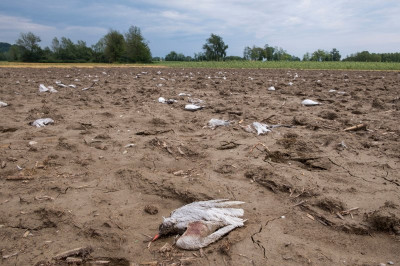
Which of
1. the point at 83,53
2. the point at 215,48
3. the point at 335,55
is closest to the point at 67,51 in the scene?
the point at 83,53

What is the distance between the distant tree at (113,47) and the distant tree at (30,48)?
36.3ft

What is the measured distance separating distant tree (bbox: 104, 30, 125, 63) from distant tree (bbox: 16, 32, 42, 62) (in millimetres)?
11078

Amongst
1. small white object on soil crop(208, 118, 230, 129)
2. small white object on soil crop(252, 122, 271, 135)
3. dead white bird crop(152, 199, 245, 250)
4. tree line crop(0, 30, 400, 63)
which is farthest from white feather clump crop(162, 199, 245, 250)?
tree line crop(0, 30, 400, 63)

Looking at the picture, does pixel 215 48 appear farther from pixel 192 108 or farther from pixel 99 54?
pixel 192 108

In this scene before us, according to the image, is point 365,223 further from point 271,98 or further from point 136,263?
point 271,98

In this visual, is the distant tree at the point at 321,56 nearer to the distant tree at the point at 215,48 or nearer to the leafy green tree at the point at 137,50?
the distant tree at the point at 215,48

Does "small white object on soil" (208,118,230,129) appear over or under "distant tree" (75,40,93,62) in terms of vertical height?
under

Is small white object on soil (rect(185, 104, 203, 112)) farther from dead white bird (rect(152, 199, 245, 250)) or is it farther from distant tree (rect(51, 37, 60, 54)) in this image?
distant tree (rect(51, 37, 60, 54))

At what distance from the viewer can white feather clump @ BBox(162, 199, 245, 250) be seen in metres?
1.64

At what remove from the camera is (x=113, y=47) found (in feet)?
164

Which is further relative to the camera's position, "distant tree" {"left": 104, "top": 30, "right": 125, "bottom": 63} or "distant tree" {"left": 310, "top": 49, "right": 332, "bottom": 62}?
"distant tree" {"left": 310, "top": 49, "right": 332, "bottom": 62}

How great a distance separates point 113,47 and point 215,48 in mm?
29782

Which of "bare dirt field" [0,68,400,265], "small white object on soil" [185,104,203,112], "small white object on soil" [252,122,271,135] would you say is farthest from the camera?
"small white object on soil" [185,104,203,112]

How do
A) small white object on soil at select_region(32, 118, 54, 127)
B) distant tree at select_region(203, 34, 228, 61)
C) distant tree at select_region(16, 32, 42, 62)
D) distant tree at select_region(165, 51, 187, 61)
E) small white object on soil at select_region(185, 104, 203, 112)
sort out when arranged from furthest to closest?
distant tree at select_region(165, 51, 187, 61) < distant tree at select_region(203, 34, 228, 61) < distant tree at select_region(16, 32, 42, 62) < small white object on soil at select_region(185, 104, 203, 112) < small white object on soil at select_region(32, 118, 54, 127)
